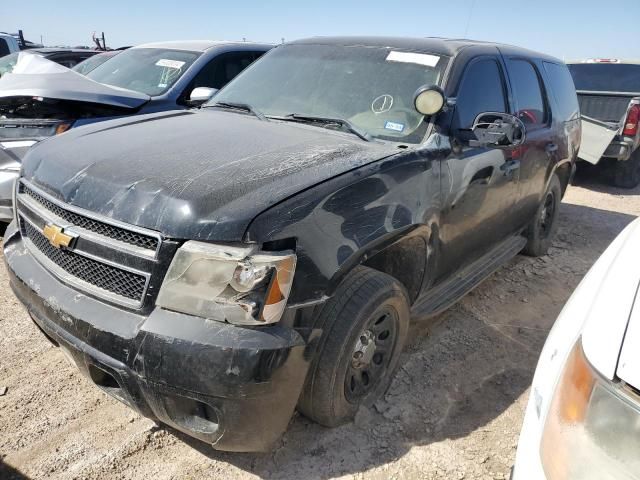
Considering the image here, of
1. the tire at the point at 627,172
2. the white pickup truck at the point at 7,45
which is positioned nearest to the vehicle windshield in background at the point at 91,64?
the white pickup truck at the point at 7,45

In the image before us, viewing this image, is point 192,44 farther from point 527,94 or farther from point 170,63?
point 527,94

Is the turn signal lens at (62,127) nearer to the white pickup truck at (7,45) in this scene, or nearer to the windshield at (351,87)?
the windshield at (351,87)

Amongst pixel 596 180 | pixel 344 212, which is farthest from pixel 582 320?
pixel 596 180

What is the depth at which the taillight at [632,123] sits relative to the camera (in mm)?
7457

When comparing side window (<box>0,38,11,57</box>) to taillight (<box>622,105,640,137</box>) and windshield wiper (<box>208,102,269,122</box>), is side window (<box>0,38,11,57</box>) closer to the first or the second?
windshield wiper (<box>208,102,269,122</box>)

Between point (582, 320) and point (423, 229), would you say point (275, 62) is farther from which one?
point (582, 320)

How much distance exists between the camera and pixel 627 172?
845cm

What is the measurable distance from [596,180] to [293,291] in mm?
8617

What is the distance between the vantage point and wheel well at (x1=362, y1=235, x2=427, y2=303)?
2.65m

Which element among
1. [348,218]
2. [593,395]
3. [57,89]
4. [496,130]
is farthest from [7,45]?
[593,395]

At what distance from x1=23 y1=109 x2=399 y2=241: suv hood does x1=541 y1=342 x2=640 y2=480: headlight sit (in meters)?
1.14

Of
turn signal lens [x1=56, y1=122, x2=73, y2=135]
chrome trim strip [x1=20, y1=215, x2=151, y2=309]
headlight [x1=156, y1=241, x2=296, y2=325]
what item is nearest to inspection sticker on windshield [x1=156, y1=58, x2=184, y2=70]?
turn signal lens [x1=56, y1=122, x2=73, y2=135]

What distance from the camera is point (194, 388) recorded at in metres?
1.85

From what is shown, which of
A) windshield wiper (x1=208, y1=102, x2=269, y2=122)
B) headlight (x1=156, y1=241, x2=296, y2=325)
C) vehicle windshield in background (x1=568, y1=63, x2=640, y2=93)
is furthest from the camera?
vehicle windshield in background (x1=568, y1=63, x2=640, y2=93)
